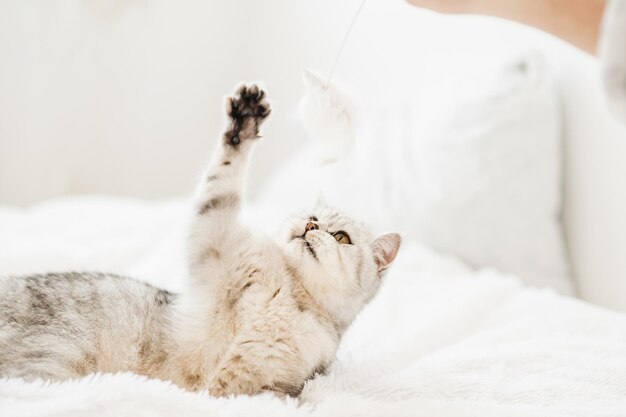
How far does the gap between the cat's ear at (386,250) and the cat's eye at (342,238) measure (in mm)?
57

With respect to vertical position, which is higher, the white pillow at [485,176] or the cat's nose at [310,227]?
the white pillow at [485,176]

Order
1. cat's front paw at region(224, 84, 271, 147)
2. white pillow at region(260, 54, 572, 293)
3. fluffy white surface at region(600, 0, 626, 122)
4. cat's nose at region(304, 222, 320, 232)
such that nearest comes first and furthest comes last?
fluffy white surface at region(600, 0, 626, 122) < cat's front paw at region(224, 84, 271, 147) < cat's nose at region(304, 222, 320, 232) < white pillow at region(260, 54, 572, 293)

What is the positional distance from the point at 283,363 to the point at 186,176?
95.1 inches

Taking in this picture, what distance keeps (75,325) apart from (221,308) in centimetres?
22

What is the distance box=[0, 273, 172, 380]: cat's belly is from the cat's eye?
0.34 metres

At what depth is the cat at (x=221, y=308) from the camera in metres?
0.88

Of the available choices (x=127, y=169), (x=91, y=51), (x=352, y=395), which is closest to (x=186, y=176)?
(x=127, y=169)

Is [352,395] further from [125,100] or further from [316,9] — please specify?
[125,100]

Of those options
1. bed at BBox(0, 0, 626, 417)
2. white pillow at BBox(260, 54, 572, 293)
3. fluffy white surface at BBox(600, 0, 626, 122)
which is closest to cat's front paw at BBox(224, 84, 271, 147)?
bed at BBox(0, 0, 626, 417)

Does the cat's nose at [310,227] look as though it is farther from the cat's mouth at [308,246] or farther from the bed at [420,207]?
the bed at [420,207]

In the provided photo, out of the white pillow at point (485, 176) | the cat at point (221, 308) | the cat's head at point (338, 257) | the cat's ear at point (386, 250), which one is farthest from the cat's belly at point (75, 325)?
the white pillow at point (485, 176)

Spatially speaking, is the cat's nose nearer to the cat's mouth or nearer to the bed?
the cat's mouth

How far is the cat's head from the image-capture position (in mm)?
1048

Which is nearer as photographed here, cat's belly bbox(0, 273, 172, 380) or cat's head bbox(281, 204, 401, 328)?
cat's belly bbox(0, 273, 172, 380)
